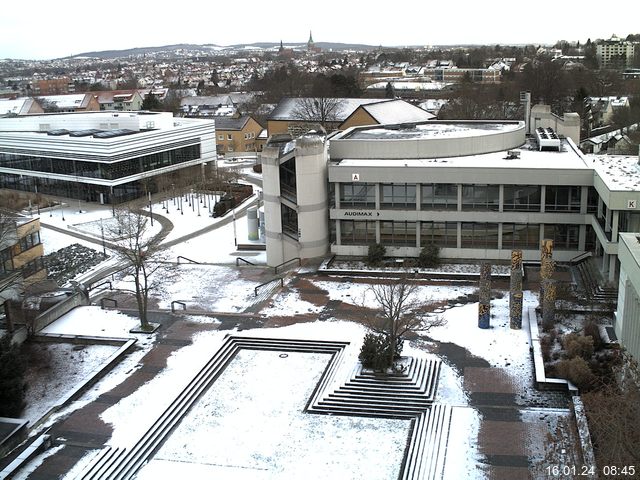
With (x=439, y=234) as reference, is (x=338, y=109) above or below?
above

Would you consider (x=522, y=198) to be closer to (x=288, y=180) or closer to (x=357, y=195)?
(x=357, y=195)

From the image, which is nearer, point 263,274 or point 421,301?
point 421,301

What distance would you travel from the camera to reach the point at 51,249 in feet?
165

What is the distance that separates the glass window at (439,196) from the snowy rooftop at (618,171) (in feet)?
25.7

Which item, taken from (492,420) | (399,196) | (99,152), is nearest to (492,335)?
(492,420)

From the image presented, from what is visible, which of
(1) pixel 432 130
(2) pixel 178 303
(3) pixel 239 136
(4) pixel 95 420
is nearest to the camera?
(4) pixel 95 420

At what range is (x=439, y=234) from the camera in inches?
1639

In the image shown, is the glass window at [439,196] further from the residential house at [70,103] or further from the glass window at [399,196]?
the residential house at [70,103]

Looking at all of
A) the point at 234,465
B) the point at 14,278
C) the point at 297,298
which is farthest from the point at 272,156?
the point at 234,465

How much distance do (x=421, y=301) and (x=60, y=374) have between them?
17.1 meters

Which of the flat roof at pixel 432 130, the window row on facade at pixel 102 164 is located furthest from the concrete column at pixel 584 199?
the window row on facade at pixel 102 164

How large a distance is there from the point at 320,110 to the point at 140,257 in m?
53.7

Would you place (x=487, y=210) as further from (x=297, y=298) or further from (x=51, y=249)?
(x=51, y=249)

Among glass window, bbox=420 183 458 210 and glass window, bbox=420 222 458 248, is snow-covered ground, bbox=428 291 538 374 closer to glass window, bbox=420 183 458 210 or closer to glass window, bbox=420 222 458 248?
glass window, bbox=420 222 458 248
